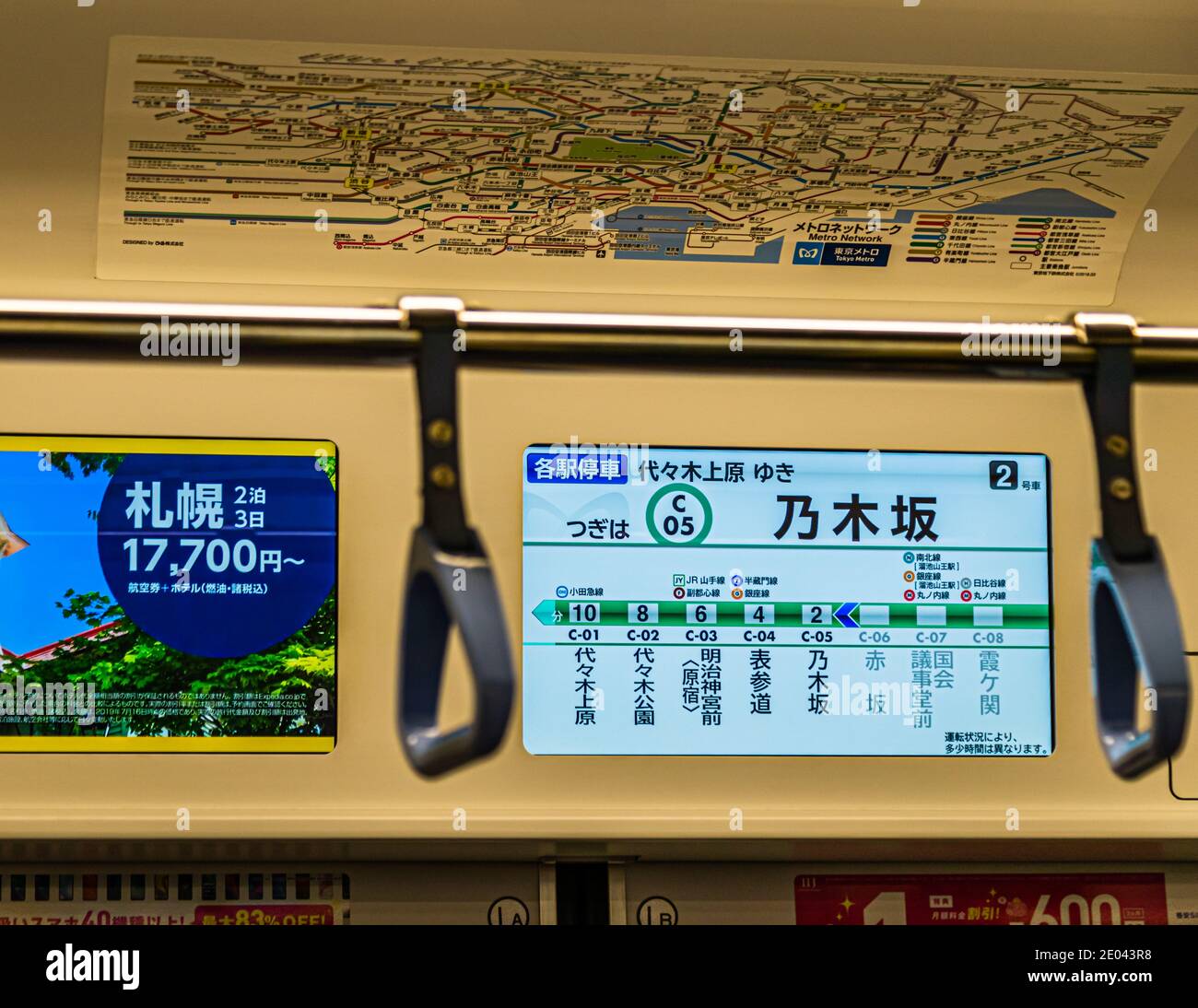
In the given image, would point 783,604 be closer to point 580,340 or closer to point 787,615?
point 787,615

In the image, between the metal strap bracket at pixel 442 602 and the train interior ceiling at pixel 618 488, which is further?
the train interior ceiling at pixel 618 488

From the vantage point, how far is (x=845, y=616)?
233cm

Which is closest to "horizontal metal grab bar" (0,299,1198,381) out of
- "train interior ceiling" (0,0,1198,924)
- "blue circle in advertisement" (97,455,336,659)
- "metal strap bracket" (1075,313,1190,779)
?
"train interior ceiling" (0,0,1198,924)

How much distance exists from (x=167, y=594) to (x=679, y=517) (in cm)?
87

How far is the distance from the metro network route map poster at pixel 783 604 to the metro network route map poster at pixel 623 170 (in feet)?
1.03

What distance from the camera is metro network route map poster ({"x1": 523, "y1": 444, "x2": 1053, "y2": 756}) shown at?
228cm

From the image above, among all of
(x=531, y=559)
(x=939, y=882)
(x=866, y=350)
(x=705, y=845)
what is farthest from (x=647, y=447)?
(x=939, y=882)

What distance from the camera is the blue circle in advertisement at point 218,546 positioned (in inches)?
88.3

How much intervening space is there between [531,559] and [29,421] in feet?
2.83

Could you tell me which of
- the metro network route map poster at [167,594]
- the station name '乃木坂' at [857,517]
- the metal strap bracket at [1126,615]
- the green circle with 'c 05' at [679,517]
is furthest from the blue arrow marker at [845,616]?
the metro network route map poster at [167,594]

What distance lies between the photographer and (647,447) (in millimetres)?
2334

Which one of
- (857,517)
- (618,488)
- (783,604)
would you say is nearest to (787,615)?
(783,604)

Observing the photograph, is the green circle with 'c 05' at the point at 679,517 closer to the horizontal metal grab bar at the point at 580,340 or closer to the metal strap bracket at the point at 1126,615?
the horizontal metal grab bar at the point at 580,340

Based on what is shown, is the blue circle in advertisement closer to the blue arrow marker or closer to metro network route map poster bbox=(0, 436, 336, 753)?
A: metro network route map poster bbox=(0, 436, 336, 753)
